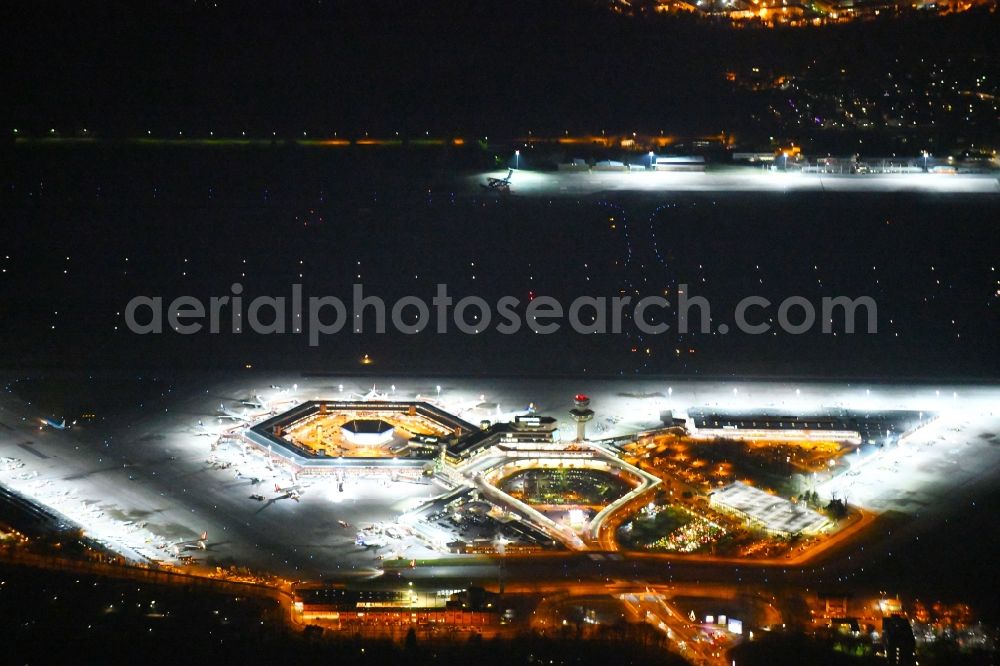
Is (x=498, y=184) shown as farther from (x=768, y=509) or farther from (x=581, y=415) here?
(x=768, y=509)

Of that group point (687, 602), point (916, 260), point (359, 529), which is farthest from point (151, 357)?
point (916, 260)

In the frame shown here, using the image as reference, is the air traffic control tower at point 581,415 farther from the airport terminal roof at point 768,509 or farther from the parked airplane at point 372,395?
the parked airplane at point 372,395

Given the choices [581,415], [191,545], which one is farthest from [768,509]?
[191,545]

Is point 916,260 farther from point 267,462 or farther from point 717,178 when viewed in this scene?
point 267,462

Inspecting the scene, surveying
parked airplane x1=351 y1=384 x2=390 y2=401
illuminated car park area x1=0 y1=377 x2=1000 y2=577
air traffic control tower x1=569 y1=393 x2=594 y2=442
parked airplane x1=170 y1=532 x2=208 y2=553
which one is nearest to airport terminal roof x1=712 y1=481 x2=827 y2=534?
illuminated car park area x1=0 y1=377 x2=1000 y2=577

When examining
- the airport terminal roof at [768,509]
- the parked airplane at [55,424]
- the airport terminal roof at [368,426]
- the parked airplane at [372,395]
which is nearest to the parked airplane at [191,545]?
the airport terminal roof at [368,426]

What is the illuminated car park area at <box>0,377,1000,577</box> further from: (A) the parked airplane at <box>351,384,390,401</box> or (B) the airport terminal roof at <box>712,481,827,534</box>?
(B) the airport terminal roof at <box>712,481,827,534</box>
